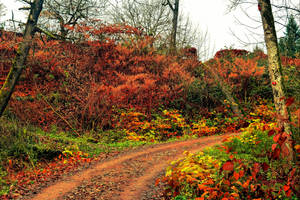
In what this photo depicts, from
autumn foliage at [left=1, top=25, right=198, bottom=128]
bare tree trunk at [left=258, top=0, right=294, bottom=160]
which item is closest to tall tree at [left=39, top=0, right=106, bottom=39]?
autumn foliage at [left=1, top=25, right=198, bottom=128]

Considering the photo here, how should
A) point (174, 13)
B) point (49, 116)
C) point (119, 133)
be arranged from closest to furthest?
point (119, 133) → point (49, 116) → point (174, 13)

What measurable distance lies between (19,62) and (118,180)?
5.17m

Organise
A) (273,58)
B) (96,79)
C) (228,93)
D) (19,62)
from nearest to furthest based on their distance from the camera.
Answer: (273,58) < (19,62) < (228,93) < (96,79)

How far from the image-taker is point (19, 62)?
8508mm

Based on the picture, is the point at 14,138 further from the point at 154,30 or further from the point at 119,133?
the point at 154,30

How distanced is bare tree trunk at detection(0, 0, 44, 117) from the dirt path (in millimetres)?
3768

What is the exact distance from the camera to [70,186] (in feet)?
19.7

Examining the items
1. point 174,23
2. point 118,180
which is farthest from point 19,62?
point 174,23

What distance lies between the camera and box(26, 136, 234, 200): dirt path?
17.7 feet

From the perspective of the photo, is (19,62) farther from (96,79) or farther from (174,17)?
(174,17)

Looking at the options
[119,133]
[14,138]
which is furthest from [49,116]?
[14,138]

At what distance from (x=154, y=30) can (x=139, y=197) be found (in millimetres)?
15433

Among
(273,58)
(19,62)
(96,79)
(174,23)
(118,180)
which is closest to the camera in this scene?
(273,58)

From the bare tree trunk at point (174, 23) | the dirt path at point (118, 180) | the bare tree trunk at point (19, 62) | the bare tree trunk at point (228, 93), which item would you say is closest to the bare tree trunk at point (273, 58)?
the dirt path at point (118, 180)
